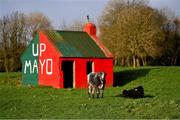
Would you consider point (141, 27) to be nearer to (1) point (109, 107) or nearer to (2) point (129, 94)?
(2) point (129, 94)

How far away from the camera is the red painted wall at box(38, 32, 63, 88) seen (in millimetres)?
44344

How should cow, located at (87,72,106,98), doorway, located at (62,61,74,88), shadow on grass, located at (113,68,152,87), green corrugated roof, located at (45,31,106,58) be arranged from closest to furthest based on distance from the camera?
cow, located at (87,72,106,98)
green corrugated roof, located at (45,31,106,58)
doorway, located at (62,61,74,88)
shadow on grass, located at (113,68,152,87)

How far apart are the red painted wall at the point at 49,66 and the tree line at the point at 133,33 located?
104 ft

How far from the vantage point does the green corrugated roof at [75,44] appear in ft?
149

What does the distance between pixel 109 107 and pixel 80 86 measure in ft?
74.9

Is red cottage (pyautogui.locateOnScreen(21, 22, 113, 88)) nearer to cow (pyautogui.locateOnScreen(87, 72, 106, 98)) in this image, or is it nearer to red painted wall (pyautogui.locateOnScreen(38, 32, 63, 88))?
red painted wall (pyautogui.locateOnScreen(38, 32, 63, 88))

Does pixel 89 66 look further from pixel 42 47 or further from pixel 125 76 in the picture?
pixel 125 76

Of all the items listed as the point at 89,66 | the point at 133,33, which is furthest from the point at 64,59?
the point at 133,33

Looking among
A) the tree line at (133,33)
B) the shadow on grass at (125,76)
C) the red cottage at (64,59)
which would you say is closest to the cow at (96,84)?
the red cottage at (64,59)

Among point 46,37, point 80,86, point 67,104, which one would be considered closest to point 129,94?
point 67,104

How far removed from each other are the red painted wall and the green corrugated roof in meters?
0.51

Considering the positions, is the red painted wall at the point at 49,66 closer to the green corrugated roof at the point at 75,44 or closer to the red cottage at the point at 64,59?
the red cottage at the point at 64,59

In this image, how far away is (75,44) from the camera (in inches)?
1864

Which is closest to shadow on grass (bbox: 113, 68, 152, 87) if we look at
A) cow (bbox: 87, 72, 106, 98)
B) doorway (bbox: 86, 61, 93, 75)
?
doorway (bbox: 86, 61, 93, 75)
